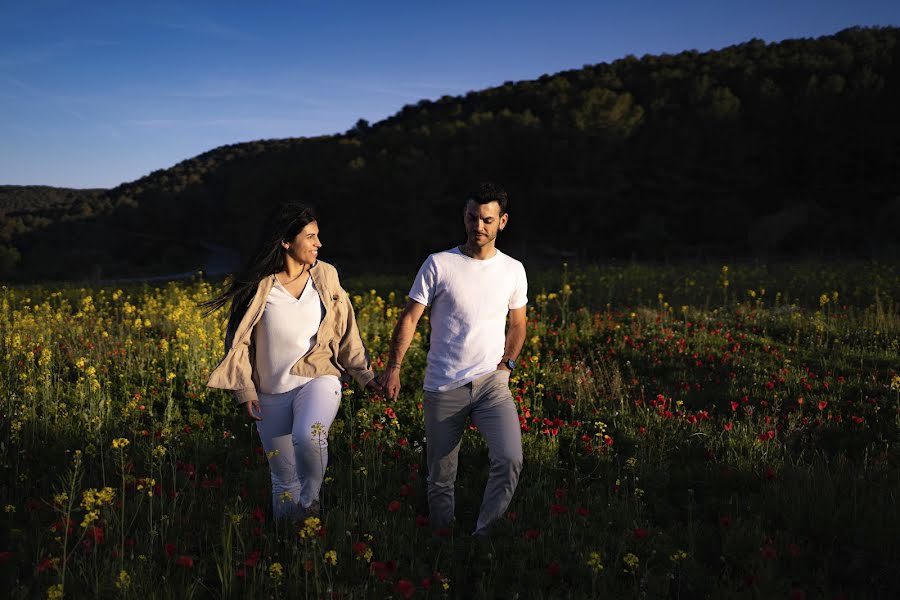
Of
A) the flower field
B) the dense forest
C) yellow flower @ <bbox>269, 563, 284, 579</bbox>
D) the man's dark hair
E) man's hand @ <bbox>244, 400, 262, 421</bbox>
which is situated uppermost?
the dense forest

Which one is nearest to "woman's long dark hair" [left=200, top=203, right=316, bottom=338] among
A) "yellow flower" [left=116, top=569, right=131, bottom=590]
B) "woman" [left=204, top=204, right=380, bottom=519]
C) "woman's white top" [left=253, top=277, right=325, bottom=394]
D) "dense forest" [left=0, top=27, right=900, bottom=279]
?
"woman" [left=204, top=204, right=380, bottom=519]

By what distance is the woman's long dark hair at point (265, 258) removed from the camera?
3588mm

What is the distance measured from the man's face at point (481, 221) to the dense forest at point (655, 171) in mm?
29846

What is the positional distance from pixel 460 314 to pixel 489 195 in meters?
0.73

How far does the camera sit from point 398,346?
3660 mm

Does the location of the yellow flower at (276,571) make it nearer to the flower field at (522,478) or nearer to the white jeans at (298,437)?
the flower field at (522,478)

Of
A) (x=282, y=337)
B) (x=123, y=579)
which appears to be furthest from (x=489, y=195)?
(x=123, y=579)

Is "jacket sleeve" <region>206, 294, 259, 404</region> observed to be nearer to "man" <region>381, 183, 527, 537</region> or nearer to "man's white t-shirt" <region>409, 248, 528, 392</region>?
"man" <region>381, 183, 527, 537</region>

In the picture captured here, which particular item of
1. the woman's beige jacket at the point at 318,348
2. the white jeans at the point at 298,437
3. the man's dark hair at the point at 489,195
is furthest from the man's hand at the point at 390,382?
the man's dark hair at the point at 489,195

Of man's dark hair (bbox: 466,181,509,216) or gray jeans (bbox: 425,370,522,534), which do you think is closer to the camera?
gray jeans (bbox: 425,370,522,534)

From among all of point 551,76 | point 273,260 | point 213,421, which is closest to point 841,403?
point 273,260

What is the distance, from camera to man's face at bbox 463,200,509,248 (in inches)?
139

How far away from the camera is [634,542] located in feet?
11.1

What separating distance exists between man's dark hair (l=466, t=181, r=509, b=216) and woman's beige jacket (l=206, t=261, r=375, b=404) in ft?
3.16
